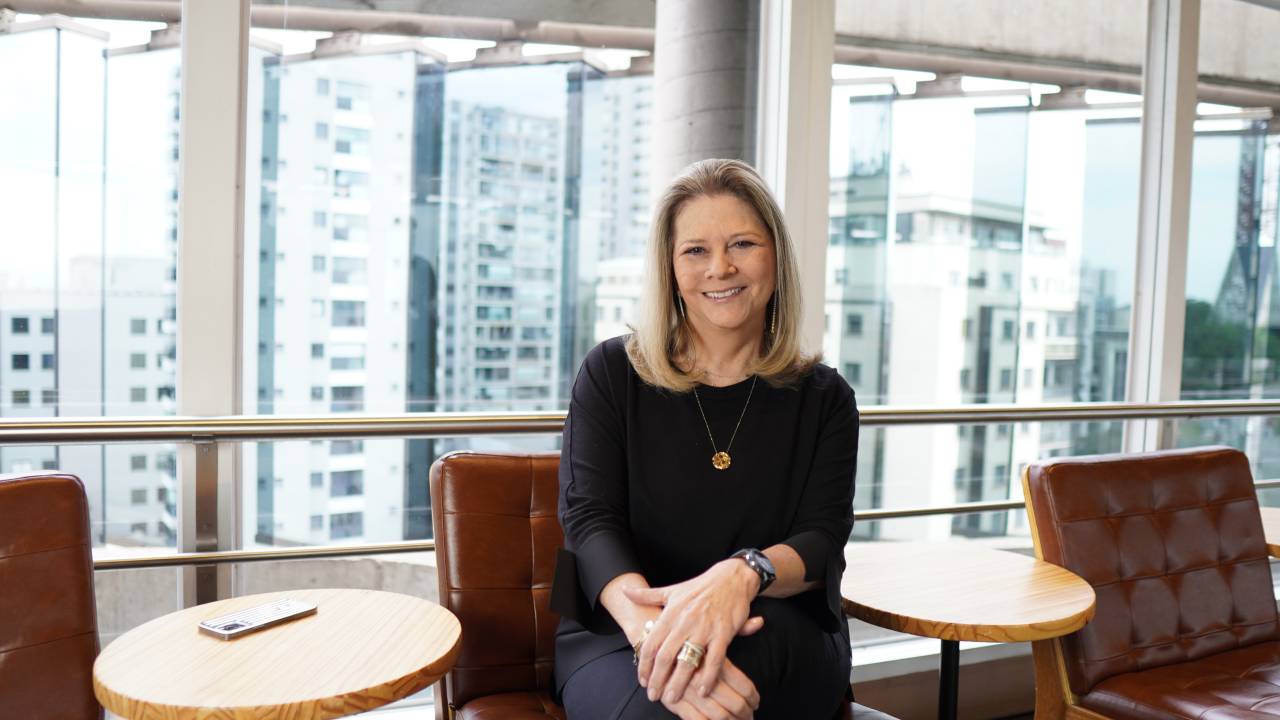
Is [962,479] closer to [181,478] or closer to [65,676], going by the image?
[181,478]

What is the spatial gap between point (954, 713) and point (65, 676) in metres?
1.75

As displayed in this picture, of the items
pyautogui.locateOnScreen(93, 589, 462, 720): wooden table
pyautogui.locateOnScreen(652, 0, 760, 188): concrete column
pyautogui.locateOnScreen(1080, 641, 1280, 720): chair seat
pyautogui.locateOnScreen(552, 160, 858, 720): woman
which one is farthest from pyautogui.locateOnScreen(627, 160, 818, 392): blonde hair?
pyautogui.locateOnScreen(652, 0, 760, 188): concrete column

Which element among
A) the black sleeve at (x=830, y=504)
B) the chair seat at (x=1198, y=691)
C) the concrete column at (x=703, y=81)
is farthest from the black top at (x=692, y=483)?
the concrete column at (x=703, y=81)

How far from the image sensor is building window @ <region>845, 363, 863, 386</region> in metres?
5.26

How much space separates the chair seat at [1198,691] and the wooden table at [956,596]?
11.0 inches

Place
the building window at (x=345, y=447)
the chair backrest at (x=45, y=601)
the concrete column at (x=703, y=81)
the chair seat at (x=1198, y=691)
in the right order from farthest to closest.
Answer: the building window at (x=345, y=447) → the concrete column at (x=703, y=81) → the chair seat at (x=1198, y=691) → the chair backrest at (x=45, y=601)

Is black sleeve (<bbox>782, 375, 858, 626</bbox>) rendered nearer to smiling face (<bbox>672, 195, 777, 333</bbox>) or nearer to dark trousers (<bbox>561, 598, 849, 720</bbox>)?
dark trousers (<bbox>561, 598, 849, 720</bbox>)

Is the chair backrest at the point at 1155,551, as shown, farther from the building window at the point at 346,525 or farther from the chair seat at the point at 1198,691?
the building window at the point at 346,525

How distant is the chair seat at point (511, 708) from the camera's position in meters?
1.72

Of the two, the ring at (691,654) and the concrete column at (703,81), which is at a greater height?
the concrete column at (703,81)

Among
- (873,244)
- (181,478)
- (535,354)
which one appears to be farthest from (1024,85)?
(181,478)

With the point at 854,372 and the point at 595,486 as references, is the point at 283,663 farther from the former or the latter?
the point at 854,372

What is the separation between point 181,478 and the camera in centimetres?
221

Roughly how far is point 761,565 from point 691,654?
0.21m
